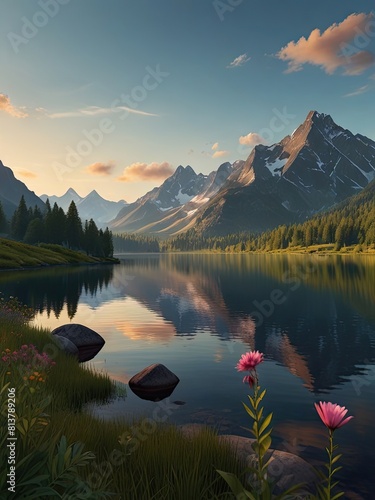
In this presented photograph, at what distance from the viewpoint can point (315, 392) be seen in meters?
20.4

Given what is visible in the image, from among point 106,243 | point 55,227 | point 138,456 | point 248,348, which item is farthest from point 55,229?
point 138,456

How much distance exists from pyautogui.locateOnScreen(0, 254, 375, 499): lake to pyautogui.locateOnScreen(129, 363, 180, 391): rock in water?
527 mm

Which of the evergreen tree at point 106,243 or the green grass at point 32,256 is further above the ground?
the evergreen tree at point 106,243

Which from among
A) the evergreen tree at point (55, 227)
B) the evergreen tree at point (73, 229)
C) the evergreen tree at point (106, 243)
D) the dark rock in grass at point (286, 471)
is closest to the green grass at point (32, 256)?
the evergreen tree at point (55, 227)

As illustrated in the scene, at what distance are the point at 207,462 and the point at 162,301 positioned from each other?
5010cm

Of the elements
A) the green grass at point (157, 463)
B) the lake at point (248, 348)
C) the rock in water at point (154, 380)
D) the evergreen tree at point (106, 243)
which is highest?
the evergreen tree at point (106, 243)

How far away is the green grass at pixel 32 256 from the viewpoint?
10581 cm

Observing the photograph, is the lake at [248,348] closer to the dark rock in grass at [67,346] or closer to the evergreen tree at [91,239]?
the dark rock in grass at [67,346]

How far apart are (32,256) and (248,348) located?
345ft

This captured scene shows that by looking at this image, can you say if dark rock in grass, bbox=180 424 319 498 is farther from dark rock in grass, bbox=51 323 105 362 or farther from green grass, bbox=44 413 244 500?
dark rock in grass, bbox=51 323 105 362

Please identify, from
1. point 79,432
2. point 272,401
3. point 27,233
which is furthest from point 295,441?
point 27,233

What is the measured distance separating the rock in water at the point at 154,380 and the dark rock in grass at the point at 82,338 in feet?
29.5

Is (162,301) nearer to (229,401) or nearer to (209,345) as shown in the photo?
(209,345)

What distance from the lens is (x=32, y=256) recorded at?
12138 cm
